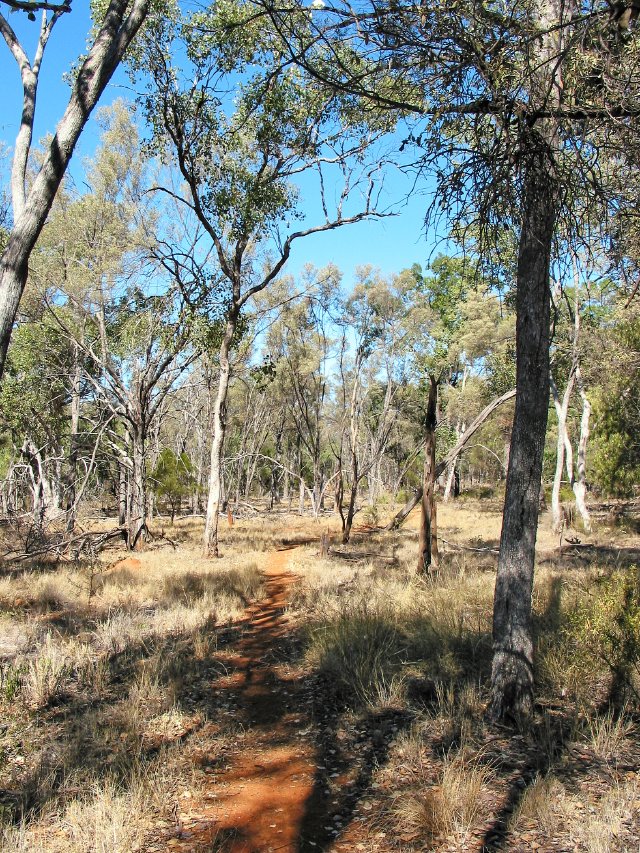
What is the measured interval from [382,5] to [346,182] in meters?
10.8

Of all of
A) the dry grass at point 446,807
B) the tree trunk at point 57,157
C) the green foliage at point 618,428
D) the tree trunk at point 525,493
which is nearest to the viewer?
the dry grass at point 446,807

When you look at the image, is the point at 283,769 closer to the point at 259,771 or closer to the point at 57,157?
the point at 259,771

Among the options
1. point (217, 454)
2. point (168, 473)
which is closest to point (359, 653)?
point (217, 454)

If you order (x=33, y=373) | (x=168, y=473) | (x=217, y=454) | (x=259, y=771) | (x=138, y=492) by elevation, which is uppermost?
(x=33, y=373)

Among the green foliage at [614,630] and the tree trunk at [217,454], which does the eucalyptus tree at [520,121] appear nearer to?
the green foliage at [614,630]

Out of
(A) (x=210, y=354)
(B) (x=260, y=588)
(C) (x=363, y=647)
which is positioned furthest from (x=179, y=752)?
(A) (x=210, y=354)

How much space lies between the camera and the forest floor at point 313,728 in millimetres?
3486

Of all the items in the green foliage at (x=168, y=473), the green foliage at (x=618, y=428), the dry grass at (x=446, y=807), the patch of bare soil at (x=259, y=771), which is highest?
the green foliage at (x=618, y=428)

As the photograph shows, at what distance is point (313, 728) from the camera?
5145mm

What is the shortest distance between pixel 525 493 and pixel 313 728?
2767mm

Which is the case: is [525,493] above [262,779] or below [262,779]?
above

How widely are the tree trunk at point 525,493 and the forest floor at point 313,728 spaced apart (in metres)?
0.35

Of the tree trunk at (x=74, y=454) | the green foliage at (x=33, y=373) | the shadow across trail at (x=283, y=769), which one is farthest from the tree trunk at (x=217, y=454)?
the shadow across trail at (x=283, y=769)

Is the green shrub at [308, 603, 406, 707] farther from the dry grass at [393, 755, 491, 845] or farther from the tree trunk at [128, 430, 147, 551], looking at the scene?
the tree trunk at [128, 430, 147, 551]
